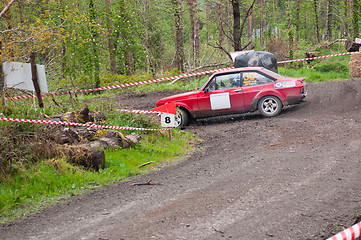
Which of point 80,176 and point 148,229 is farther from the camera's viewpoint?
point 80,176

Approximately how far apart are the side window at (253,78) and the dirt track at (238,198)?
8.92 feet

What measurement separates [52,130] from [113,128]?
186 cm

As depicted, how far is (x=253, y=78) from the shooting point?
12.2 metres

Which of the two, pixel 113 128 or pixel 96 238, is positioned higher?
pixel 113 128

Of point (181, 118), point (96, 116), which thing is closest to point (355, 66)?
point (181, 118)

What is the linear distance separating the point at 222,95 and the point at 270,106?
1.57 metres

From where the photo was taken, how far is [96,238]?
4.83 meters

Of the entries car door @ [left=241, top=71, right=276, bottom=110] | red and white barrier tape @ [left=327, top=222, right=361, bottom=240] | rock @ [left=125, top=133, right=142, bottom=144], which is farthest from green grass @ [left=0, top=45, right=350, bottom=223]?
red and white barrier tape @ [left=327, top=222, right=361, bottom=240]

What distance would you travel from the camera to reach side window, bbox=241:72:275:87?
1216 centimetres

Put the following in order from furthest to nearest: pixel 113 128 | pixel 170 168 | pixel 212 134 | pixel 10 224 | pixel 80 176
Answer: pixel 212 134, pixel 113 128, pixel 170 168, pixel 80 176, pixel 10 224

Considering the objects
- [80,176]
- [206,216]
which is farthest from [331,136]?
[80,176]

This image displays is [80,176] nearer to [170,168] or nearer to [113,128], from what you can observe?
[170,168]

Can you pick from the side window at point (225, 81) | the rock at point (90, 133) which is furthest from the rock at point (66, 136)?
the side window at point (225, 81)

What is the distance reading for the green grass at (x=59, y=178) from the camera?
6.52m
